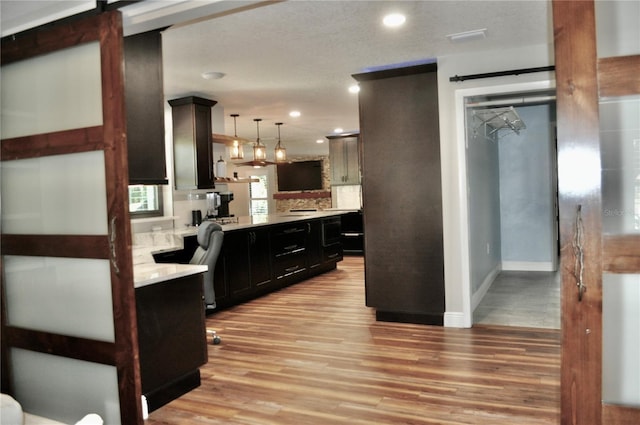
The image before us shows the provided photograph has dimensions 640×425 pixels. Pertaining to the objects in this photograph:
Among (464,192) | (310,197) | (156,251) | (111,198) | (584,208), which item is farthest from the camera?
(310,197)

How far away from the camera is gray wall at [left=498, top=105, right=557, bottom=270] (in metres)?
7.49

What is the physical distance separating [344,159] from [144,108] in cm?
783

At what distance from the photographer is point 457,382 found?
11.1 feet

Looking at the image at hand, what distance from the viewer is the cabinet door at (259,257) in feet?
20.0

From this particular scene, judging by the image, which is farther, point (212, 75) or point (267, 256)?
point (267, 256)

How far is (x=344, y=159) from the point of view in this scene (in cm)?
1067

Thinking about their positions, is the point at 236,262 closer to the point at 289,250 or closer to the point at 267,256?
the point at 267,256

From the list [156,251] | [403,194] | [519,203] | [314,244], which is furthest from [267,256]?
[519,203]

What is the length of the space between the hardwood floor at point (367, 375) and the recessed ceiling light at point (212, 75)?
255 cm

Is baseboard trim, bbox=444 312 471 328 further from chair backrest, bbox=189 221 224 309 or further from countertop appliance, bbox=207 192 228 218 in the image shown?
countertop appliance, bbox=207 192 228 218

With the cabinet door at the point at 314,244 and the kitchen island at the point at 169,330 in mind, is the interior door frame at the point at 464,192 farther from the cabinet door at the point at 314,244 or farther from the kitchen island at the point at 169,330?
the cabinet door at the point at 314,244

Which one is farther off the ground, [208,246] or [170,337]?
[208,246]

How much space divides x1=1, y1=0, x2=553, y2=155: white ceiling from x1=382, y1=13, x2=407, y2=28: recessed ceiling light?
52mm

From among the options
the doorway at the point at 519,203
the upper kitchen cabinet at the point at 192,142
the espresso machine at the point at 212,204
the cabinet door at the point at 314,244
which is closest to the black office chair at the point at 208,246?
the upper kitchen cabinet at the point at 192,142
